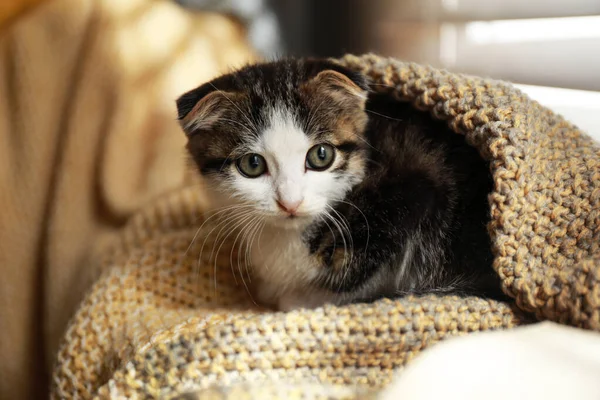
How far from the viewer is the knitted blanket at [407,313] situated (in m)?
0.70

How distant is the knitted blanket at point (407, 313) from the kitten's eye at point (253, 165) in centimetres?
23

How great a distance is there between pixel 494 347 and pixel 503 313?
242mm

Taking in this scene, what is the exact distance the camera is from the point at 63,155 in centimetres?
117

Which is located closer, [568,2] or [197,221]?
[568,2]

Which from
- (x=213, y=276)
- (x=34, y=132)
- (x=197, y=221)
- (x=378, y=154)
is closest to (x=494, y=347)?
(x=378, y=154)

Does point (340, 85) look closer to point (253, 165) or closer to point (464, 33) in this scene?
point (253, 165)

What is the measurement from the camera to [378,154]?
0.92 meters

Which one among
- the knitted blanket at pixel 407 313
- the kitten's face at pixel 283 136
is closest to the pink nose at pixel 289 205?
the kitten's face at pixel 283 136

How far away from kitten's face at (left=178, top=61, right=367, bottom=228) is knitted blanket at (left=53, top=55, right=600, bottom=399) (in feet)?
0.40

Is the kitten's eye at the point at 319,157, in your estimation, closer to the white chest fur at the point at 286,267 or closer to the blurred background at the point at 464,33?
the white chest fur at the point at 286,267

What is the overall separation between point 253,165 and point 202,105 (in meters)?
0.13

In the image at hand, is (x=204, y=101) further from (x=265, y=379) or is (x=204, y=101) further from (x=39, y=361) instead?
(x=39, y=361)

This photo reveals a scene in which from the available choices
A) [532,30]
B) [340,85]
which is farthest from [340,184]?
[532,30]

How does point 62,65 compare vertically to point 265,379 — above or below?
above
